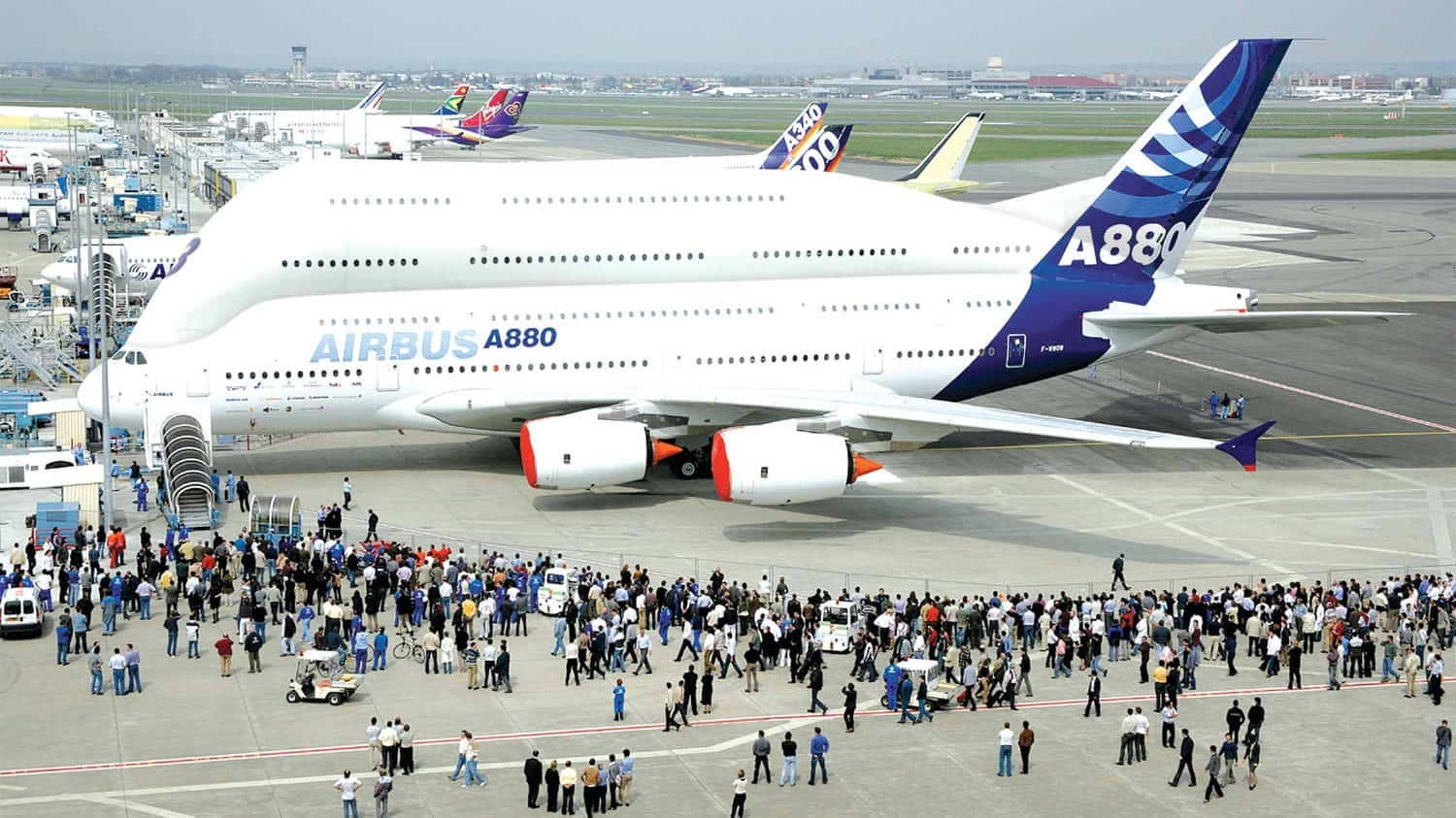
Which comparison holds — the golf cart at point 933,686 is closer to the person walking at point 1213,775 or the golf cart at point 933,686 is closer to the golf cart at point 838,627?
the golf cart at point 838,627

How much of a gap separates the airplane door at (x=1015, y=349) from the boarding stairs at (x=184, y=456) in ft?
73.5

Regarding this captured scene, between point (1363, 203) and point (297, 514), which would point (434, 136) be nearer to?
point (1363, 203)

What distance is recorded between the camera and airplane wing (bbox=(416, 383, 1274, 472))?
1693 inches

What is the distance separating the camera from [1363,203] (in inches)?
4830

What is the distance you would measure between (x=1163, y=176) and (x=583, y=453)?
836 inches

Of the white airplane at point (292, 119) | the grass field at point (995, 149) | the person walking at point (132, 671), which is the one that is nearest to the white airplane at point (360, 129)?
the white airplane at point (292, 119)

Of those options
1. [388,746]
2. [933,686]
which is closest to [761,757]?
[933,686]

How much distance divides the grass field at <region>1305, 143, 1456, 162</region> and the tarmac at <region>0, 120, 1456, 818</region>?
102894 millimetres

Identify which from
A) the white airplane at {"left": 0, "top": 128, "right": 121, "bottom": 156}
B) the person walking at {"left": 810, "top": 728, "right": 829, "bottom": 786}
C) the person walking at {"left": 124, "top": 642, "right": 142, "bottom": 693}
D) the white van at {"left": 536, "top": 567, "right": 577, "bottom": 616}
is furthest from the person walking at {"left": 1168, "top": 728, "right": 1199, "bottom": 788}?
the white airplane at {"left": 0, "top": 128, "right": 121, "bottom": 156}

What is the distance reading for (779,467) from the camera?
138 ft

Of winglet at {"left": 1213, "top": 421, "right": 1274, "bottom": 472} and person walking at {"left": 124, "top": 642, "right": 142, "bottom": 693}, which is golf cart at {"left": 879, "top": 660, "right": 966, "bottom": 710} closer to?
winglet at {"left": 1213, "top": 421, "right": 1274, "bottom": 472}

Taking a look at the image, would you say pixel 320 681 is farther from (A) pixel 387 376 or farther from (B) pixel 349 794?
(A) pixel 387 376

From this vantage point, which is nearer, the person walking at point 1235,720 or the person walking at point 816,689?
the person walking at point 1235,720

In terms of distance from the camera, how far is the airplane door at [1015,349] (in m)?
49.7
